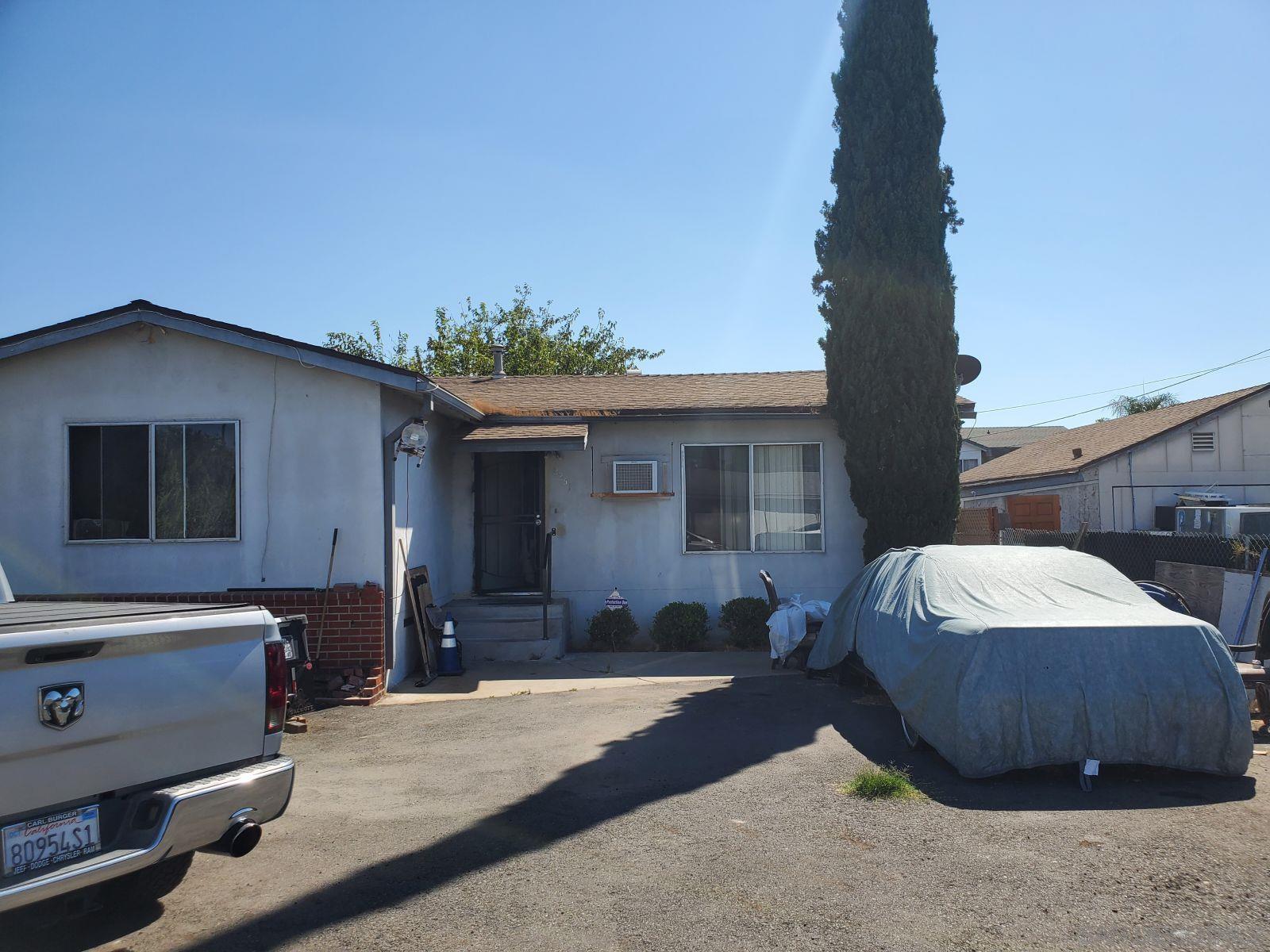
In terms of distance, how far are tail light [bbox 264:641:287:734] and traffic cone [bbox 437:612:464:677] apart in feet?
20.0

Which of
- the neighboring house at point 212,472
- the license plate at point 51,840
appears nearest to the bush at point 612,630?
the neighboring house at point 212,472

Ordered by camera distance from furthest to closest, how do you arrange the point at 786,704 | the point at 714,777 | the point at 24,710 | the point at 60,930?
the point at 786,704 < the point at 714,777 < the point at 60,930 < the point at 24,710

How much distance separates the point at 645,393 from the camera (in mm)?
13219

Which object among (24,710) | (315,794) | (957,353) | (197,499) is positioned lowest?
(315,794)

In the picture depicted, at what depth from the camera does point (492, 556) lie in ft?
41.7

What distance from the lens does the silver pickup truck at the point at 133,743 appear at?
3.22 metres

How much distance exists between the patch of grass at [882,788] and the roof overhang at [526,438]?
6215 mm

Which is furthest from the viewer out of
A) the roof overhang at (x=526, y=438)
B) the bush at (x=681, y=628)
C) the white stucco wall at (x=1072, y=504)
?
the white stucco wall at (x=1072, y=504)

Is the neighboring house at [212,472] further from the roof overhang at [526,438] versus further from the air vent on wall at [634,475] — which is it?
the air vent on wall at [634,475]

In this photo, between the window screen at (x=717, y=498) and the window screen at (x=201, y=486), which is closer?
the window screen at (x=201, y=486)

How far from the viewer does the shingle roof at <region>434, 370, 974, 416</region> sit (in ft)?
39.4

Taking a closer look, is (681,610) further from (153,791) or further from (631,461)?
(153,791)

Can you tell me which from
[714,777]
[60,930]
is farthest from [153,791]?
[714,777]

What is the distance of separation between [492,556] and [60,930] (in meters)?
8.86
